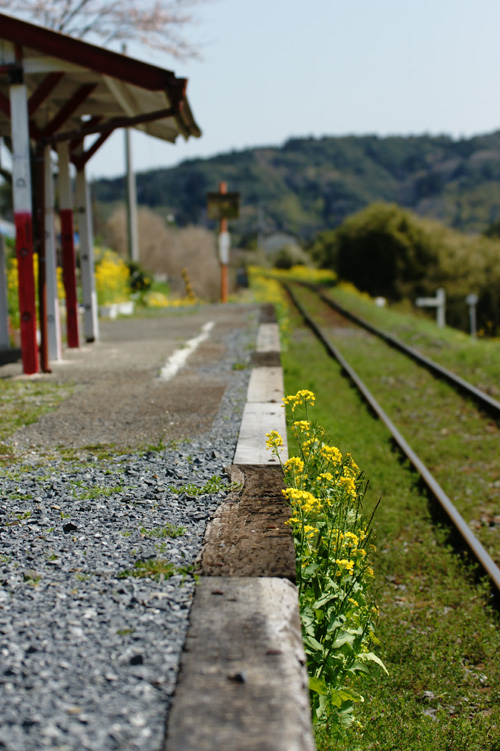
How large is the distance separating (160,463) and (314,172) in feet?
547

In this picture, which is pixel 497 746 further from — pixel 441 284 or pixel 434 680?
pixel 441 284

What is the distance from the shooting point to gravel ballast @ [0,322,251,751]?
1976 mm

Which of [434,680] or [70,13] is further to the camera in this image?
[70,13]

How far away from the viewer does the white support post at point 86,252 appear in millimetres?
10141

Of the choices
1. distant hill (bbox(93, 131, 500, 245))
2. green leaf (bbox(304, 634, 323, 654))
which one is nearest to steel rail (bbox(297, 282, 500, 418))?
green leaf (bbox(304, 634, 323, 654))

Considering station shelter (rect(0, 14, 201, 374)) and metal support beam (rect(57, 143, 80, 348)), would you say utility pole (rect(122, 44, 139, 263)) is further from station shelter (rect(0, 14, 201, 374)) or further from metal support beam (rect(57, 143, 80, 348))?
metal support beam (rect(57, 143, 80, 348))

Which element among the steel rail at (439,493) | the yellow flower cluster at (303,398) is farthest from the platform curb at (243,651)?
the steel rail at (439,493)

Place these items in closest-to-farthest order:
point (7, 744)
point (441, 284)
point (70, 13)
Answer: point (7, 744)
point (70, 13)
point (441, 284)

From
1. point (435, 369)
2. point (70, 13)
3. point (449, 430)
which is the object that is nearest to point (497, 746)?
point (449, 430)

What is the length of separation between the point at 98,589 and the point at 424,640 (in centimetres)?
197

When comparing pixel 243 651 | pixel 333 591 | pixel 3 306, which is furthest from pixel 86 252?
pixel 243 651

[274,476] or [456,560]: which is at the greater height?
[274,476]

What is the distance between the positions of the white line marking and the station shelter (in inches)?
51.2

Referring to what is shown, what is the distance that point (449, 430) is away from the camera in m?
8.41
